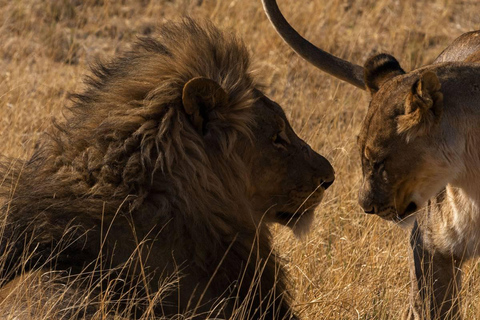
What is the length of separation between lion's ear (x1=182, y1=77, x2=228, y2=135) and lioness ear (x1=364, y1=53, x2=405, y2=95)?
45.5 inches

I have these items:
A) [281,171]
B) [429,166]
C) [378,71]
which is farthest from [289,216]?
[378,71]

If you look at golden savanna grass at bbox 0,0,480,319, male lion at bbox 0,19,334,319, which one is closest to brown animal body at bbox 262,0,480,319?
golden savanna grass at bbox 0,0,480,319

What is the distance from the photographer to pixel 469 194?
3.54m

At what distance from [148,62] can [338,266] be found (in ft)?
5.70

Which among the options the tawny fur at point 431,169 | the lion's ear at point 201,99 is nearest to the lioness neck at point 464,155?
the tawny fur at point 431,169

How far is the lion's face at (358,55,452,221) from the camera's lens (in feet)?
11.2

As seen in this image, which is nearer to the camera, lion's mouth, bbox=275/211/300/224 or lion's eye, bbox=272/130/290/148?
lion's eye, bbox=272/130/290/148

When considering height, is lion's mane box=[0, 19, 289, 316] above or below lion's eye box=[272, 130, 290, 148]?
below

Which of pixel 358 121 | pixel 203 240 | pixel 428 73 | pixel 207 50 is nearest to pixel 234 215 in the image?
pixel 203 240

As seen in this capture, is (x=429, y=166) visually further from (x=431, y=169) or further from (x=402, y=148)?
(x=402, y=148)

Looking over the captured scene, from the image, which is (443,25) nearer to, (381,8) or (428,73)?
(381,8)

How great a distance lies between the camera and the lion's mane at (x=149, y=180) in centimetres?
288

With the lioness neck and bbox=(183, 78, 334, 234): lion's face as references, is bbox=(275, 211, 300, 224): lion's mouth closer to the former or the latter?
bbox=(183, 78, 334, 234): lion's face

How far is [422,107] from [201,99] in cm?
90
